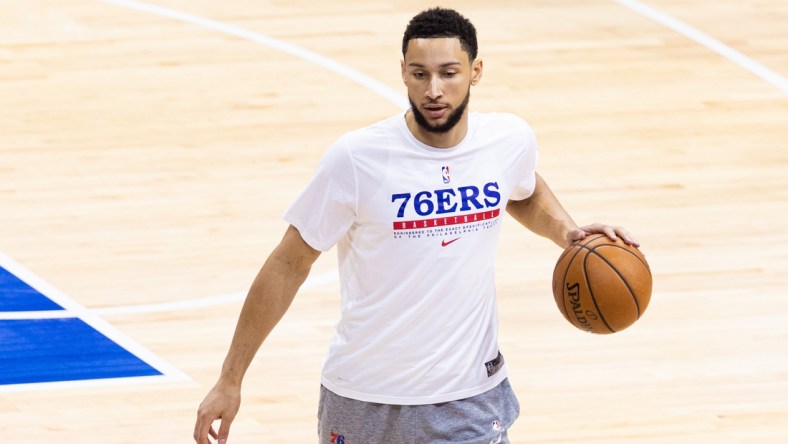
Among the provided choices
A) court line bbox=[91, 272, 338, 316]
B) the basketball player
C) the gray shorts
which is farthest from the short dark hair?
court line bbox=[91, 272, 338, 316]

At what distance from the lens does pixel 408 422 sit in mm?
4770

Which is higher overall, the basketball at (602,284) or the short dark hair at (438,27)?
the short dark hair at (438,27)

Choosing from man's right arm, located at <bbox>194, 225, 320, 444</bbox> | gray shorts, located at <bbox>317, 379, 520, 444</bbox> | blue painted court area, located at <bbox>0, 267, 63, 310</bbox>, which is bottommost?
blue painted court area, located at <bbox>0, 267, 63, 310</bbox>

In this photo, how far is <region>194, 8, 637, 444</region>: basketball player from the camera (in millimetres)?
4652

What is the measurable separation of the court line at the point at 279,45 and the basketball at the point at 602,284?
6.04m

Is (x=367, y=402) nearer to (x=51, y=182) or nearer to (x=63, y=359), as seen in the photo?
(x=63, y=359)

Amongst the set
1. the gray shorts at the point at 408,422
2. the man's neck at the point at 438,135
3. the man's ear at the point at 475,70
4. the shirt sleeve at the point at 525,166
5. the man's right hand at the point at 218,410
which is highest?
the man's ear at the point at 475,70

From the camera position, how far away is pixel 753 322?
26.3 feet

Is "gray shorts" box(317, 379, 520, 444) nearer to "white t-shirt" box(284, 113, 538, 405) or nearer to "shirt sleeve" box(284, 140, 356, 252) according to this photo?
"white t-shirt" box(284, 113, 538, 405)

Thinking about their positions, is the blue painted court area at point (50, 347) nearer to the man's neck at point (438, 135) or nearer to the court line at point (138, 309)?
the court line at point (138, 309)

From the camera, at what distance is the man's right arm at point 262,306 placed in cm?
465

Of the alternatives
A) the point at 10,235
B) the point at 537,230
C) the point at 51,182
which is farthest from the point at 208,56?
the point at 537,230

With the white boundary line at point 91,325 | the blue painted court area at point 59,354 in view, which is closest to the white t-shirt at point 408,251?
the white boundary line at point 91,325

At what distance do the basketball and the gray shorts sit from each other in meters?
0.51
